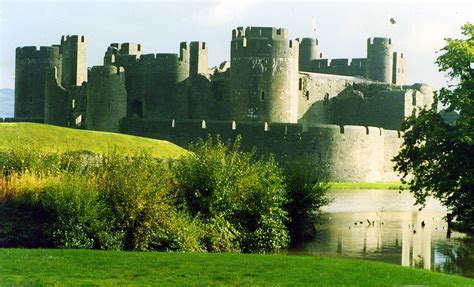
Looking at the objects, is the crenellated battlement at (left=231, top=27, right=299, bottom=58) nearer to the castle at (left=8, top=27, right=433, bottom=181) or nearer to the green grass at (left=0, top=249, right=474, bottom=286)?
the castle at (left=8, top=27, right=433, bottom=181)

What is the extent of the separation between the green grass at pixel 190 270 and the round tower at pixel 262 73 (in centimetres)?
3434

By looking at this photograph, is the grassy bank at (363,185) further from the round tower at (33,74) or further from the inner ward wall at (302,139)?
the round tower at (33,74)

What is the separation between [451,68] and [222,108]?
32379 millimetres

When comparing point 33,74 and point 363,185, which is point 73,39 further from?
point 363,185

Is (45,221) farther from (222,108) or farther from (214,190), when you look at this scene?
(222,108)

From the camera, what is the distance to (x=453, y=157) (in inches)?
1048

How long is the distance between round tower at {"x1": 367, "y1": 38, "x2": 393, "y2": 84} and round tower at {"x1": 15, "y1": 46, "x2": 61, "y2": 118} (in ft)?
67.7

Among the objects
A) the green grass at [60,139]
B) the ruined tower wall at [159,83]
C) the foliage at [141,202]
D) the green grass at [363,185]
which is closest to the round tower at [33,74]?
the ruined tower wall at [159,83]

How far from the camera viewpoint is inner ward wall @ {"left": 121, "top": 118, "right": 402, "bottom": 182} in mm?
52844

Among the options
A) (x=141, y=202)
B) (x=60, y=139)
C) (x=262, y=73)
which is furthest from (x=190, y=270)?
(x=262, y=73)


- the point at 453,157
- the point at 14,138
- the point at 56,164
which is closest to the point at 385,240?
the point at 453,157

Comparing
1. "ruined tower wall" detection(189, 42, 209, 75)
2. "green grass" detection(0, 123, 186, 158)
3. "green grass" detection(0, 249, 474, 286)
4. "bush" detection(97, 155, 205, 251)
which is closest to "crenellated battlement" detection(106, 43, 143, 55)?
"ruined tower wall" detection(189, 42, 209, 75)

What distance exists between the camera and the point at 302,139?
176 ft

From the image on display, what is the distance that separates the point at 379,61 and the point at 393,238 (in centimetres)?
4351
